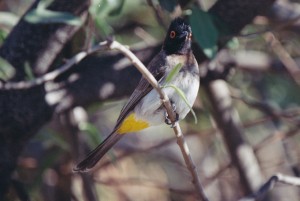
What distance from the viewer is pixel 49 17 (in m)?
3.43

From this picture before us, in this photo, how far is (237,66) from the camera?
14.3ft

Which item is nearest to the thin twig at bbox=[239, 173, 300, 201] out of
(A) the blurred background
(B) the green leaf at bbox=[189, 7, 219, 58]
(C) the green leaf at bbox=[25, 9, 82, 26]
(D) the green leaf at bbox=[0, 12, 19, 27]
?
(B) the green leaf at bbox=[189, 7, 219, 58]

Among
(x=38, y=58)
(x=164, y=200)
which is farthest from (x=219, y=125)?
(x=38, y=58)

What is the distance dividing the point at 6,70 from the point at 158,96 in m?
0.66

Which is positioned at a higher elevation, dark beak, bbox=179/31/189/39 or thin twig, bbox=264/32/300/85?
dark beak, bbox=179/31/189/39

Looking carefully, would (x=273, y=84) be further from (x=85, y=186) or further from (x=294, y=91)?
(x=85, y=186)

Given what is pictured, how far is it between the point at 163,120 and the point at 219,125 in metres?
0.80

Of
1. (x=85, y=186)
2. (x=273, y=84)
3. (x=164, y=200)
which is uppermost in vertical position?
(x=85, y=186)

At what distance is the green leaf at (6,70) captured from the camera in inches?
140

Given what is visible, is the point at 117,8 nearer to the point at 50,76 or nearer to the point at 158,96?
the point at 158,96

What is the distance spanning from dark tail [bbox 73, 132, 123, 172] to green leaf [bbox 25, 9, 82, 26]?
54 cm

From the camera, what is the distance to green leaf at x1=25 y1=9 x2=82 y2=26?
11.2 feet

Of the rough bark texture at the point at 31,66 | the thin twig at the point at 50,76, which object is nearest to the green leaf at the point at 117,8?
the rough bark texture at the point at 31,66

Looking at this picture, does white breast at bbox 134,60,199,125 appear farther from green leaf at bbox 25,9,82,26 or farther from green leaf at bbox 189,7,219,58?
green leaf at bbox 25,9,82,26
